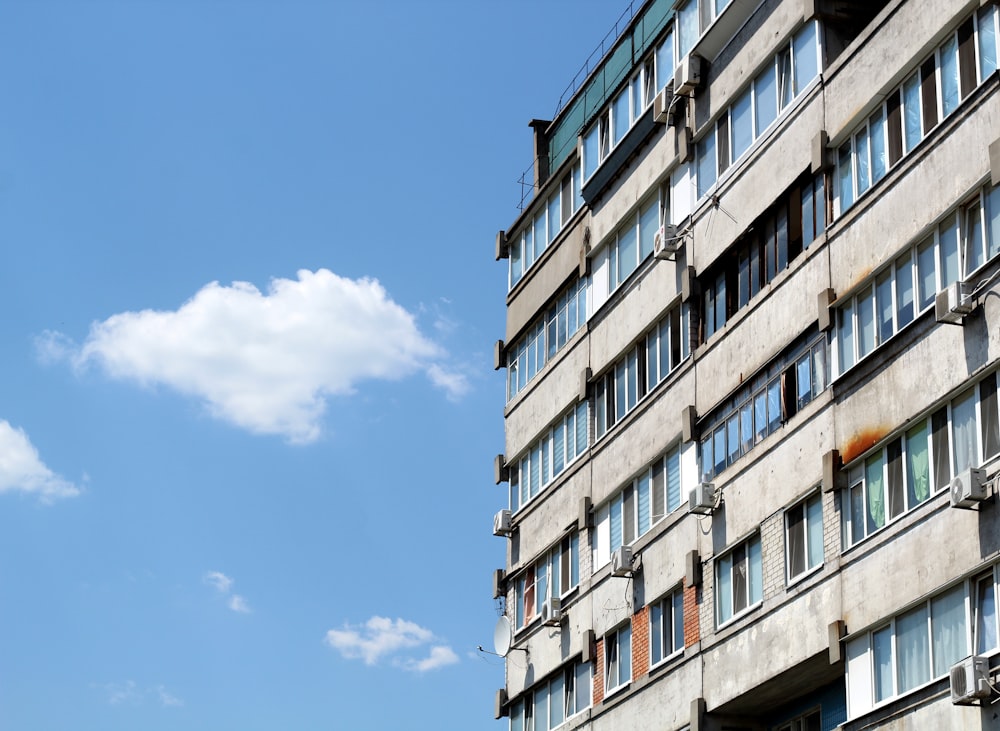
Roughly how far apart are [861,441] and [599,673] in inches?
489

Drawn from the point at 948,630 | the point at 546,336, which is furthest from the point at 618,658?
the point at 948,630

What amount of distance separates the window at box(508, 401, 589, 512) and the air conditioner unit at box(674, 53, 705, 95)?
9.00m

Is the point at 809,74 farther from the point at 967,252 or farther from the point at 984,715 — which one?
the point at 984,715

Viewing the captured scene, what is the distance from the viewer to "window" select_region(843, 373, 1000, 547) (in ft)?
91.8

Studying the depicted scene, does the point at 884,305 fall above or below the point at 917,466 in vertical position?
above

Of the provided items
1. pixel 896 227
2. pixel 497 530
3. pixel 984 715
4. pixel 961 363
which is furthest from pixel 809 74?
pixel 497 530

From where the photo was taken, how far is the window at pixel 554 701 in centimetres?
4238

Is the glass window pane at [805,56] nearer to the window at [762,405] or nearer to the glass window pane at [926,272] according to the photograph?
the window at [762,405]

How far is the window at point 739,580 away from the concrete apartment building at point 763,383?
0.23ft

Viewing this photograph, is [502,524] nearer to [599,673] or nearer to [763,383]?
[599,673]

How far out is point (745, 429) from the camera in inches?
1416

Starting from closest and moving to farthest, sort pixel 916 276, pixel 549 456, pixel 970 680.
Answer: pixel 970 680 < pixel 916 276 < pixel 549 456

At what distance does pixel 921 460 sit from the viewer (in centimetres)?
2948

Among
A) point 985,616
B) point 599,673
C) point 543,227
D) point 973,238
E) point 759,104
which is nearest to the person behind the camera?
point 985,616
